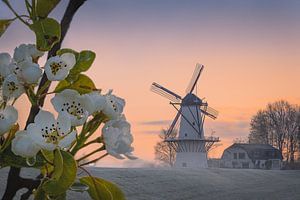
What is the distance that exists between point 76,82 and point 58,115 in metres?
0.18

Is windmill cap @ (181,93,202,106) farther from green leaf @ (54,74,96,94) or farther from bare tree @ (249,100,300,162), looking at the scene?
green leaf @ (54,74,96,94)

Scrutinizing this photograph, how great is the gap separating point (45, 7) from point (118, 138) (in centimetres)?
24

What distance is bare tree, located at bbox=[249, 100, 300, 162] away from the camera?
5121 centimetres

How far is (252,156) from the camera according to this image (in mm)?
50125

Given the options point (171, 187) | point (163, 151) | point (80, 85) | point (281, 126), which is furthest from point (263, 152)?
point (80, 85)

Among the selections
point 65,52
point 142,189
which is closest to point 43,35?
point 65,52

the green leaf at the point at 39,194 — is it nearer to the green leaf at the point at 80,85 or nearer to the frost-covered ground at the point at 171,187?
the green leaf at the point at 80,85

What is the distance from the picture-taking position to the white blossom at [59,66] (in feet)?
2.61

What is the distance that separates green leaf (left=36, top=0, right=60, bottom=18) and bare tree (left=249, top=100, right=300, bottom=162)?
51632 mm

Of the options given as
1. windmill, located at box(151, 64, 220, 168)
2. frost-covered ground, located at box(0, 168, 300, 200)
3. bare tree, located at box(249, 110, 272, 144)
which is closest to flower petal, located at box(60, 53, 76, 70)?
frost-covered ground, located at box(0, 168, 300, 200)

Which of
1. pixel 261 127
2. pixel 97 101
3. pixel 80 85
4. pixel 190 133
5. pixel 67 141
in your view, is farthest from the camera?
pixel 261 127

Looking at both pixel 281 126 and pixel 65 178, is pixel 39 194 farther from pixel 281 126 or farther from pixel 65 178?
pixel 281 126

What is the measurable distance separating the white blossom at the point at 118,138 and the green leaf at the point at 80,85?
86 mm

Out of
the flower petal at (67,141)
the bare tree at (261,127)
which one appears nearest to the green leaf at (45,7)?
the flower petal at (67,141)
